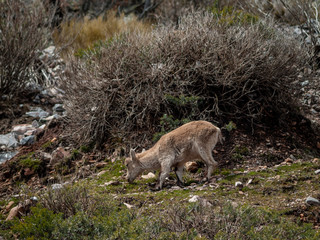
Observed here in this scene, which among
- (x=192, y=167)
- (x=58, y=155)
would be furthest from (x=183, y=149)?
(x=58, y=155)

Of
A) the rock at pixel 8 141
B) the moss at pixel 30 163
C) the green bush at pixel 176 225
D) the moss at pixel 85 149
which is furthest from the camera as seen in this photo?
the rock at pixel 8 141

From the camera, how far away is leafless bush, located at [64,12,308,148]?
9.53 meters

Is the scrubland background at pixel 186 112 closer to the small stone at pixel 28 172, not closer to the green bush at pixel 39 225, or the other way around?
the small stone at pixel 28 172

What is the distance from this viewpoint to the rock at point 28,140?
10.7m

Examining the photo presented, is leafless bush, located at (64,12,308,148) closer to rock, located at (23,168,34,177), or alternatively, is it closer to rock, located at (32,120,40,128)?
rock, located at (23,168,34,177)

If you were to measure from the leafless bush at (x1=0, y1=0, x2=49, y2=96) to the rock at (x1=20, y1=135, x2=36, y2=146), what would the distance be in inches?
101

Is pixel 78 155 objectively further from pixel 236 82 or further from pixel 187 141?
pixel 236 82

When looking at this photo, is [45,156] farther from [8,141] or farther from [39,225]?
[39,225]

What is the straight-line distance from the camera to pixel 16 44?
12.2 meters

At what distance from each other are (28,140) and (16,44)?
3.05 meters

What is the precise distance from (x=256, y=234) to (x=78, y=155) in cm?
566

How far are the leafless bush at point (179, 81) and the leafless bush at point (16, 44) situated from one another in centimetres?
280

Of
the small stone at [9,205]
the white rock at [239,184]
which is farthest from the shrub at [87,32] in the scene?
the white rock at [239,184]

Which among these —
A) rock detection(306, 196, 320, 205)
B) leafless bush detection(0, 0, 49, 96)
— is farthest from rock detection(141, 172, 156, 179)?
leafless bush detection(0, 0, 49, 96)
